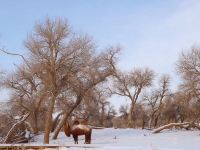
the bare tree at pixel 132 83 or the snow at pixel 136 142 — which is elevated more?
the bare tree at pixel 132 83

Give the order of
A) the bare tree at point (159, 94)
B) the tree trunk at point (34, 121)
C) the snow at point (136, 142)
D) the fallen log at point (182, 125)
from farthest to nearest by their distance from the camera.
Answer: the bare tree at point (159, 94)
the tree trunk at point (34, 121)
the fallen log at point (182, 125)
the snow at point (136, 142)

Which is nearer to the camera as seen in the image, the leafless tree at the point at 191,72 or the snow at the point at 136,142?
the snow at the point at 136,142

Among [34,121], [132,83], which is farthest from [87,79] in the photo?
[132,83]

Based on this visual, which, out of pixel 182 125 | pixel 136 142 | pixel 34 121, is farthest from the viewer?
pixel 34 121

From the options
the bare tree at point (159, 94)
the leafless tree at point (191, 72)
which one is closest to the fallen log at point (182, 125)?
the leafless tree at point (191, 72)

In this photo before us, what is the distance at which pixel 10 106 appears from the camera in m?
31.9

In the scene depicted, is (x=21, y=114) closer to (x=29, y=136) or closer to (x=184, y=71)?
(x=29, y=136)

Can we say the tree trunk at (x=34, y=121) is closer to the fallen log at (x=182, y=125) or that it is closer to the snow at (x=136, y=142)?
the snow at (x=136, y=142)

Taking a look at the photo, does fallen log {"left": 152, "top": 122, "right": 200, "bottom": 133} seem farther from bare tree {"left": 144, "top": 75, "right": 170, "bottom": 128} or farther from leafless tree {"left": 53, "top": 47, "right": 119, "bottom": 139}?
bare tree {"left": 144, "top": 75, "right": 170, "bottom": 128}

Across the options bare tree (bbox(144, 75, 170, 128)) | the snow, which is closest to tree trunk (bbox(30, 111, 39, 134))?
the snow

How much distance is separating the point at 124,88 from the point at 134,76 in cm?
473

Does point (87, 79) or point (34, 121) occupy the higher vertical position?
point (87, 79)

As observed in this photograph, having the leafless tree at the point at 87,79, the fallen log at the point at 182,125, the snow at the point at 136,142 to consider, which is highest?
the leafless tree at the point at 87,79

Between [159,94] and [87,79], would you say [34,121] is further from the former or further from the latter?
[159,94]
